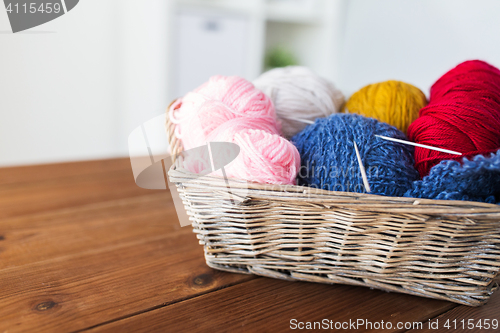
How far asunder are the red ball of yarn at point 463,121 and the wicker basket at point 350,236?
5.1 inches

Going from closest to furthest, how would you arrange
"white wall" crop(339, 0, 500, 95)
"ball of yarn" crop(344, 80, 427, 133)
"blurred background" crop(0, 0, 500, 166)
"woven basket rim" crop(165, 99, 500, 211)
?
"woven basket rim" crop(165, 99, 500, 211) → "ball of yarn" crop(344, 80, 427, 133) → "white wall" crop(339, 0, 500, 95) → "blurred background" crop(0, 0, 500, 166)

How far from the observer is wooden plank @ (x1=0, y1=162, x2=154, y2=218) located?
70 centimetres

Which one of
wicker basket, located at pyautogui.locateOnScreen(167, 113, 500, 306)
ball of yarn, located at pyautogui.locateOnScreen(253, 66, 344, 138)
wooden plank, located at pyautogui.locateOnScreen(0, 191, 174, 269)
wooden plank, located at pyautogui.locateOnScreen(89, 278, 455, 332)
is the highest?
ball of yarn, located at pyautogui.locateOnScreen(253, 66, 344, 138)

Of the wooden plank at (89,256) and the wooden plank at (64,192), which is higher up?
the wooden plank at (89,256)

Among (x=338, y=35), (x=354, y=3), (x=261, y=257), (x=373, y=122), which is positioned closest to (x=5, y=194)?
(x=261, y=257)

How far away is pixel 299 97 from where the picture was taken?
2.25ft

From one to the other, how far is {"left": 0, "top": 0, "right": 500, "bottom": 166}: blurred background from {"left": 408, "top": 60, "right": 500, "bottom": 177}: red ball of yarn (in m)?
0.75

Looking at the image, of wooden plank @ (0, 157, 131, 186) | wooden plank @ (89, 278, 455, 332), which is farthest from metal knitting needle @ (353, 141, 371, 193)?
wooden plank @ (0, 157, 131, 186)

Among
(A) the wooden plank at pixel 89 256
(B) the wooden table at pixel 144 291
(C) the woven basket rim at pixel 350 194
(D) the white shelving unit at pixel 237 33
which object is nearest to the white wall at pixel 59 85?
(D) the white shelving unit at pixel 237 33

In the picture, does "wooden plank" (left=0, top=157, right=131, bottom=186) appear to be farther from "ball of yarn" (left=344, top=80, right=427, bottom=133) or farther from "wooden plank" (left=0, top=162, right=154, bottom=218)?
"ball of yarn" (left=344, top=80, right=427, bottom=133)

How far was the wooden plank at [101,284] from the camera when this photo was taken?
0.40 metres

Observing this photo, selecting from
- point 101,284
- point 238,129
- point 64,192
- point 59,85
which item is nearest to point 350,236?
point 238,129

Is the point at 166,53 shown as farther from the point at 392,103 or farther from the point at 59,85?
the point at 392,103

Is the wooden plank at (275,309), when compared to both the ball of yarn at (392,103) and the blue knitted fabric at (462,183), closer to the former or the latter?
the blue knitted fabric at (462,183)
